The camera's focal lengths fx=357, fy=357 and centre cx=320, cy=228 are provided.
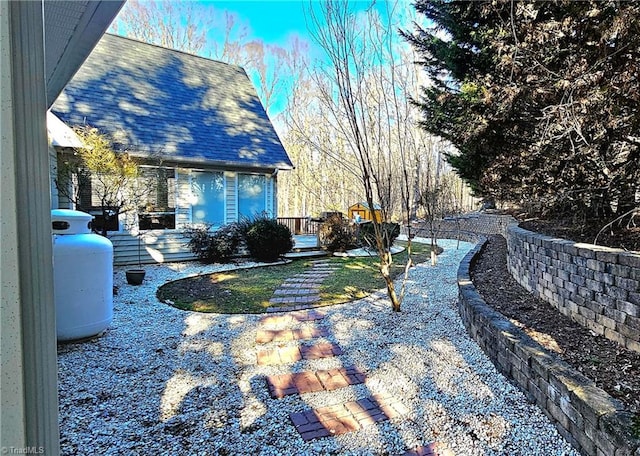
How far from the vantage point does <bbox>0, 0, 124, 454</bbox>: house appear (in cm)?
86

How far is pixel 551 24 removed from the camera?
4676mm

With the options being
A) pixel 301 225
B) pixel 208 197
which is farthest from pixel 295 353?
pixel 301 225

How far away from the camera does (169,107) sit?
9.80 meters

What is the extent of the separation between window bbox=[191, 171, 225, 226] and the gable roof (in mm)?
492

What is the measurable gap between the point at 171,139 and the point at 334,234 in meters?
5.02

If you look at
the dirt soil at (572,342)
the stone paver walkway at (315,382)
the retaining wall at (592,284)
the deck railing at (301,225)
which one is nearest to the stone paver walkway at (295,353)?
the stone paver walkway at (315,382)

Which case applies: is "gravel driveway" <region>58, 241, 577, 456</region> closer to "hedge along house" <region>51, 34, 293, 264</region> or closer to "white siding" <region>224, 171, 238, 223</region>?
"hedge along house" <region>51, 34, 293, 264</region>

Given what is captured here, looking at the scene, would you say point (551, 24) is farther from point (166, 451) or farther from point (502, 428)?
point (166, 451)

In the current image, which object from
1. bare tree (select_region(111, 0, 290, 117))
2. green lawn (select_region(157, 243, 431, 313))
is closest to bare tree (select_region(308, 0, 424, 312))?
green lawn (select_region(157, 243, 431, 313))

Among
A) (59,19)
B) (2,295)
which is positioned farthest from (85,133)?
(2,295)

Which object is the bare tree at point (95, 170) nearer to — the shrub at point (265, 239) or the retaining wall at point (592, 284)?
the shrub at point (265, 239)

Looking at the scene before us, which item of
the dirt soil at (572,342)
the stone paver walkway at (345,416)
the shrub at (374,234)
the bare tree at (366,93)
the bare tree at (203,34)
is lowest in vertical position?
the stone paver walkway at (345,416)

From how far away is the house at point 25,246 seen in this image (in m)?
0.86

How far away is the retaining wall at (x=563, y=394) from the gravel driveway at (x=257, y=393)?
0.32 feet
